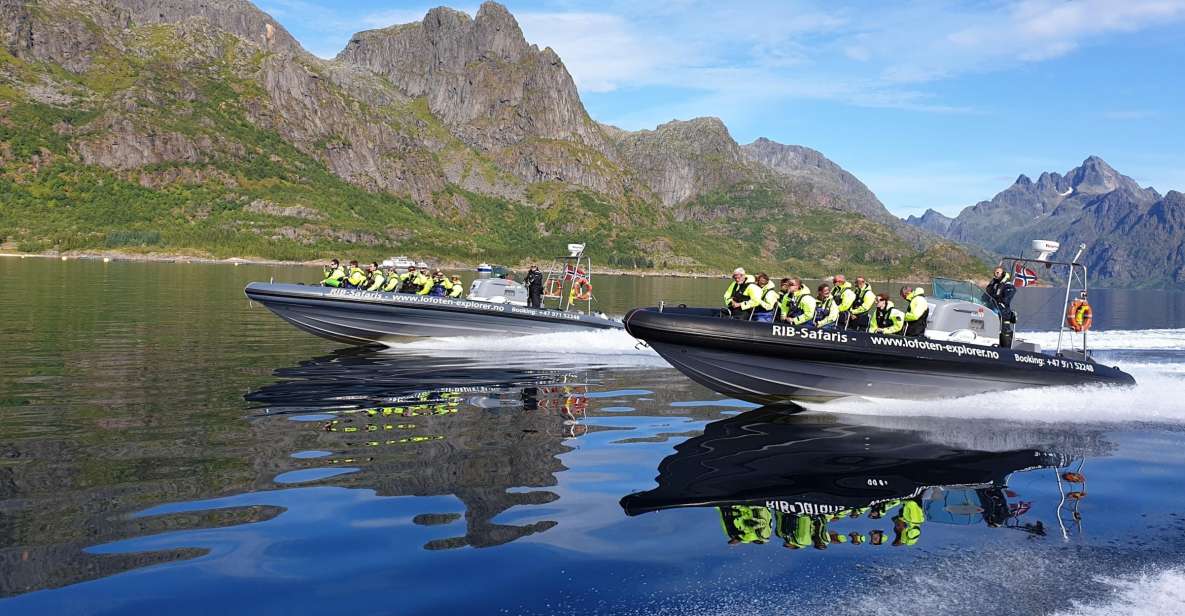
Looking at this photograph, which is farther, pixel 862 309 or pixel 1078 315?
pixel 1078 315

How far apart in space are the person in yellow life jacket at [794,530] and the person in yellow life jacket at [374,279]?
20.2 meters

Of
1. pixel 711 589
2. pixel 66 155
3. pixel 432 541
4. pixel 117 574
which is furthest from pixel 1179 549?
pixel 66 155

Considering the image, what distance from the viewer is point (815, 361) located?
14789 millimetres

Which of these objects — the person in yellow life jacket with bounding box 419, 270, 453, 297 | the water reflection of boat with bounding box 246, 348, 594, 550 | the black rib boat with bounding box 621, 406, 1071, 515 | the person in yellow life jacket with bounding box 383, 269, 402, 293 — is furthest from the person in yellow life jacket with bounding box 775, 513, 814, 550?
the person in yellow life jacket with bounding box 383, 269, 402, 293

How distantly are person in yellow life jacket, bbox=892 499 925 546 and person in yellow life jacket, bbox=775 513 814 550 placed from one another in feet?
2.77

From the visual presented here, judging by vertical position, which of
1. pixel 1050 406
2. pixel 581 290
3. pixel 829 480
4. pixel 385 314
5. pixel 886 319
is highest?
pixel 581 290

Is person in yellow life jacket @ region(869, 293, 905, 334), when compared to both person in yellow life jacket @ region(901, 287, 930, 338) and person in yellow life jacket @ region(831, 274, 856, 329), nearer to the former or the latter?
person in yellow life jacket @ region(901, 287, 930, 338)

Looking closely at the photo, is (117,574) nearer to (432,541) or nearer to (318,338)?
(432,541)

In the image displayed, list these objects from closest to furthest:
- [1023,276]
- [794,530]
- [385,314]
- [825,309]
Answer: [794,530]
[825,309]
[1023,276]
[385,314]

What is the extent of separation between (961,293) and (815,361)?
514 centimetres

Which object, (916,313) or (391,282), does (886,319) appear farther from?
(391,282)

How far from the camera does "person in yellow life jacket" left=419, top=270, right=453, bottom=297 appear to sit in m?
27.0

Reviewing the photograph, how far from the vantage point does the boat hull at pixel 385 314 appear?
2525 cm

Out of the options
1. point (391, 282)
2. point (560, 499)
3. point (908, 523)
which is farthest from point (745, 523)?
point (391, 282)
